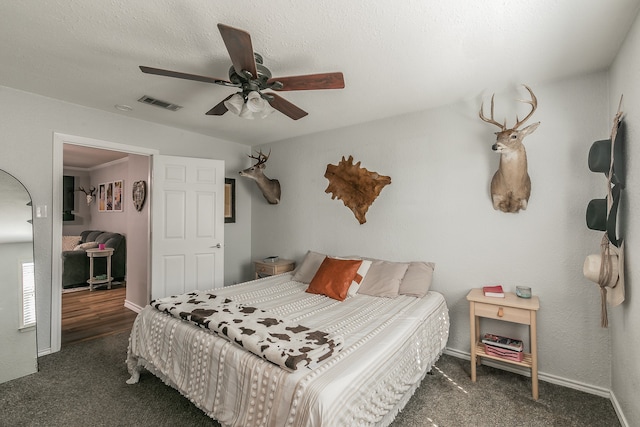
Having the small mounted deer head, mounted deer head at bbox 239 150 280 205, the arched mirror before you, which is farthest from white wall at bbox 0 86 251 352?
the small mounted deer head

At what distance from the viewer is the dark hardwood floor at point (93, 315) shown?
3.31m

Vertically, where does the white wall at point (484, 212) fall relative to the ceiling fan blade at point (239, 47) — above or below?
below

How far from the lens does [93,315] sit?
3906 millimetres

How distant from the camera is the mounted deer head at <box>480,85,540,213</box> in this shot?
2330 mm

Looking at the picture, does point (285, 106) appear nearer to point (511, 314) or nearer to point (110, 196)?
point (511, 314)

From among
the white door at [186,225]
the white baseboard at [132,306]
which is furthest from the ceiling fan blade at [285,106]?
the white baseboard at [132,306]

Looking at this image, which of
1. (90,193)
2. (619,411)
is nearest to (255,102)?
(619,411)

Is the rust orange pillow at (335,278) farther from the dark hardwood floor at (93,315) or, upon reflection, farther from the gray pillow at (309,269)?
the dark hardwood floor at (93,315)

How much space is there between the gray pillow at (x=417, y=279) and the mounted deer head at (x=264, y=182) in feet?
7.10

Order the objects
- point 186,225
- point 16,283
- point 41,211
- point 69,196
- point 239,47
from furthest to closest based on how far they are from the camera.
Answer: point 69,196 < point 186,225 < point 41,211 < point 16,283 < point 239,47

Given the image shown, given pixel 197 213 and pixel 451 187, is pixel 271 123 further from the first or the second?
pixel 451 187

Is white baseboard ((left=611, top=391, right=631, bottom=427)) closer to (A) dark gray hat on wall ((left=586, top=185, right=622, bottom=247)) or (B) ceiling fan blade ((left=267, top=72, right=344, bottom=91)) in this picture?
(A) dark gray hat on wall ((left=586, top=185, right=622, bottom=247))

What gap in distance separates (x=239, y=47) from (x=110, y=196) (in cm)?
610

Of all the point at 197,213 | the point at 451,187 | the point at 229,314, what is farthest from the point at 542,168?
Result: the point at 197,213
